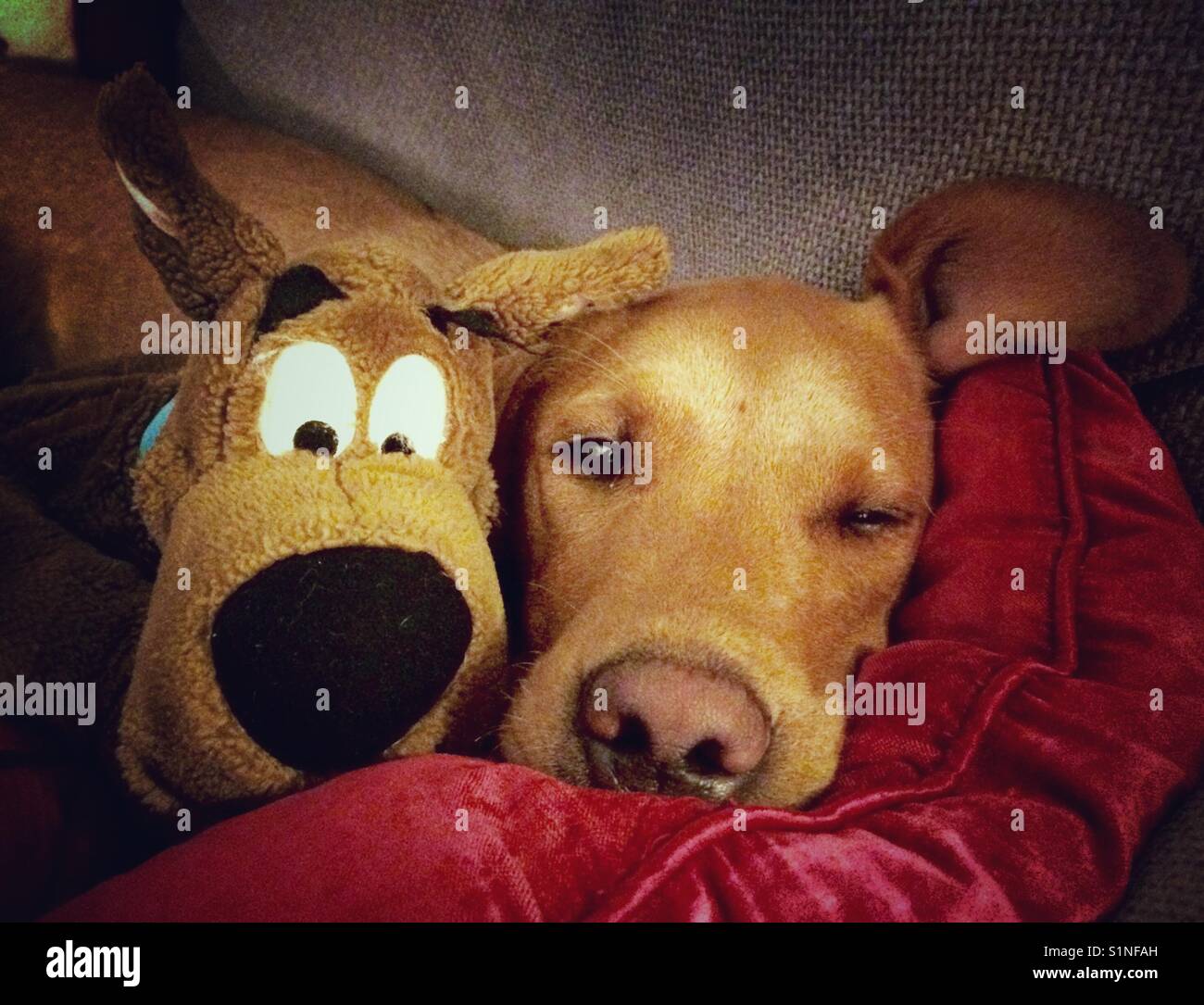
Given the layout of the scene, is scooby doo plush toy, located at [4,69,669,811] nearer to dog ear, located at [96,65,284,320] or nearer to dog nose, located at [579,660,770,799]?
dog ear, located at [96,65,284,320]

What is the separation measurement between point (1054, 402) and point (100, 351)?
8.73 ft

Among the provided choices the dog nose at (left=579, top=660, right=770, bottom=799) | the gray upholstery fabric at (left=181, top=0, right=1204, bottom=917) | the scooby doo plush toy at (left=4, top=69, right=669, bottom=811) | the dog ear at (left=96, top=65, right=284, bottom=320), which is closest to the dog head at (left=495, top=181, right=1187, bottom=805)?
the dog nose at (left=579, top=660, right=770, bottom=799)

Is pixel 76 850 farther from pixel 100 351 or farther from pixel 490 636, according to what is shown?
pixel 100 351

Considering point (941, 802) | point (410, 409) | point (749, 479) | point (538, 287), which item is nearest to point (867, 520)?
point (749, 479)

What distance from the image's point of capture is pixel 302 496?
959 millimetres

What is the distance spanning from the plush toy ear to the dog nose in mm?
511

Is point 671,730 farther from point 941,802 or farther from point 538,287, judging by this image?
point 538,287

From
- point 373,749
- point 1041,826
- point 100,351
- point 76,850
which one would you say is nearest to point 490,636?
point 373,749

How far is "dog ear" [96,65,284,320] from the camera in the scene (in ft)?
3.41

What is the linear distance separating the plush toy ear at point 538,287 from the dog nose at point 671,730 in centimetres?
51

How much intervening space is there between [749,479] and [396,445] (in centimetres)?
A: 62

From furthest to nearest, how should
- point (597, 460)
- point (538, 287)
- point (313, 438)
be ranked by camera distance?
point (597, 460) → point (538, 287) → point (313, 438)

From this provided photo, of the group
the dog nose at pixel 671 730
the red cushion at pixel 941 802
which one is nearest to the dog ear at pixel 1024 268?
the red cushion at pixel 941 802

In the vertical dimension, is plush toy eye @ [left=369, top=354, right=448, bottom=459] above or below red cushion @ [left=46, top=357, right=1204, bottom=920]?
above
